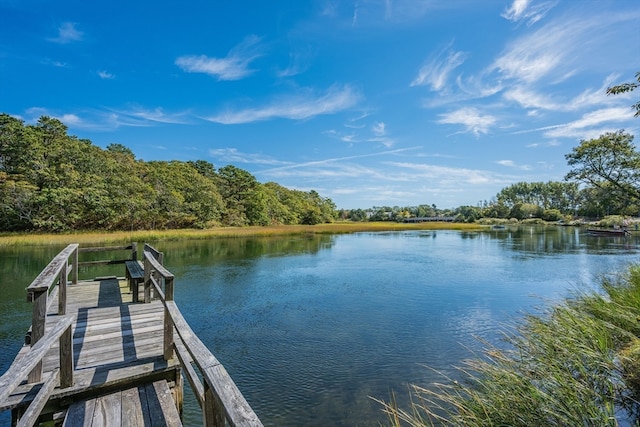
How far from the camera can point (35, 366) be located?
2.96m

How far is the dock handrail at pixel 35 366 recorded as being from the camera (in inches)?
78.5

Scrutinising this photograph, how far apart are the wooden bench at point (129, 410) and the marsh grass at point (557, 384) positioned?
2.34 m

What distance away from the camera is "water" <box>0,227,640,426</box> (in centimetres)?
563

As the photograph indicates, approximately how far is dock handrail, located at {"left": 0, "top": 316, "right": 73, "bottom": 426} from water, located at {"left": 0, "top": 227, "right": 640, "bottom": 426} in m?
2.10

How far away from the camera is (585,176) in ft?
89.6

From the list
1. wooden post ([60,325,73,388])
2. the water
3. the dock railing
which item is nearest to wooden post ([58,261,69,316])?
the dock railing

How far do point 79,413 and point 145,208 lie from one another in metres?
42.8

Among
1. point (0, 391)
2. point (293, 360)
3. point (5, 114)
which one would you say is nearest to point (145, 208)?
point (5, 114)

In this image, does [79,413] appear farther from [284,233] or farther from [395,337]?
[284,233]

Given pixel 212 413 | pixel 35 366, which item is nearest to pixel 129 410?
pixel 35 366

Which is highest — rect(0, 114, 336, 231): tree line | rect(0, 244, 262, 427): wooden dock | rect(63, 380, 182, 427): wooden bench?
rect(0, 114, 336, 231): tree line

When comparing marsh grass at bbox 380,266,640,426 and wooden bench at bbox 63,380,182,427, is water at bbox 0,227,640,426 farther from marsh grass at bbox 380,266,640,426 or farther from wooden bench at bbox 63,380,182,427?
wooden bench at bbox 63,380,182,427

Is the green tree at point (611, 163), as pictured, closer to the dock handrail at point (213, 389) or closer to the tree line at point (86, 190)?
the dock handrail at point (213, 389)

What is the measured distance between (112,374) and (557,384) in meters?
5.09
